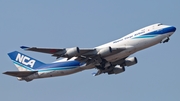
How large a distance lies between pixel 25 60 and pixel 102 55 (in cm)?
1539

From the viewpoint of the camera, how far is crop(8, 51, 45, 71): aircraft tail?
73.5 metres

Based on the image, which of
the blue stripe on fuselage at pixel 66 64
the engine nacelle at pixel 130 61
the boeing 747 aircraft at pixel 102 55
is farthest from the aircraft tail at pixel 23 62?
the engine nacelle at pixel 130 61

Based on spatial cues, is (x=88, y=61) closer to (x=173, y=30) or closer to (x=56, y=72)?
(x=56, y=72)

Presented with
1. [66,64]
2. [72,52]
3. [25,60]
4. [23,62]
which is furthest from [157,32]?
[23,62]

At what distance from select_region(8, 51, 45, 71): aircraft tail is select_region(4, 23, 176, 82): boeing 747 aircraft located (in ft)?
1.26

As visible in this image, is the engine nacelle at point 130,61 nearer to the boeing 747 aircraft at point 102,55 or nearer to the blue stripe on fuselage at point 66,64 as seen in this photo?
the boeing 747 aircraft at point 102,55

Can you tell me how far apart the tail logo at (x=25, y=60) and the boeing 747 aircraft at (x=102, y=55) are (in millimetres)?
1305

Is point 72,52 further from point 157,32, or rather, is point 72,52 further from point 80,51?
point 157,32

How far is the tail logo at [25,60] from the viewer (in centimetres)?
7424

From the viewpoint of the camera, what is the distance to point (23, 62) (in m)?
75.4

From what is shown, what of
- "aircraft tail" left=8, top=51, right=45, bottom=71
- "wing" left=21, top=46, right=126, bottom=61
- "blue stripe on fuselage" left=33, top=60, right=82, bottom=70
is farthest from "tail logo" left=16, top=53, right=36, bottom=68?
"wing" left=21, top=46, right=126, bottom=61

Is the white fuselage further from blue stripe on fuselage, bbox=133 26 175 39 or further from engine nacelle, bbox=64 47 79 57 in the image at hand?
engine nacelle, bbox=64 47 79 57

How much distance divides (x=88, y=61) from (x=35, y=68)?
9559 millimetres

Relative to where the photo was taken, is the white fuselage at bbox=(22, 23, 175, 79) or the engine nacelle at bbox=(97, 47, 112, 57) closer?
the white fuselage at bbox=(22, 23, 175, 79)
